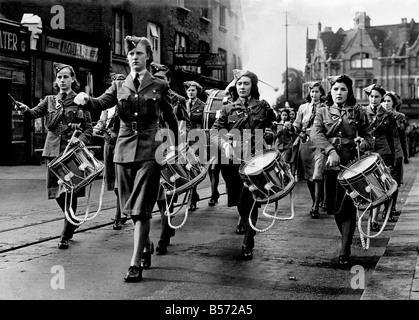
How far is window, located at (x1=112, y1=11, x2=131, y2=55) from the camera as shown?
85.6 feet

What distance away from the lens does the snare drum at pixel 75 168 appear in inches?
269

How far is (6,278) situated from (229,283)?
1.87 m

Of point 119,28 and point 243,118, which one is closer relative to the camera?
point 243,118

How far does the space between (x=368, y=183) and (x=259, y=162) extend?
1.03 m

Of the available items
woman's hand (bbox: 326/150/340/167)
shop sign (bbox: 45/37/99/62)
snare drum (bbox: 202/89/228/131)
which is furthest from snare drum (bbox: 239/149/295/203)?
shop sign (bbox: 45/37/99/62)

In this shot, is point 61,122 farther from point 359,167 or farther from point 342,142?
point 359,167

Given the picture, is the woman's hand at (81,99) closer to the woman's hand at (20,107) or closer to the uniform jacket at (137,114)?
the uniform jacket at (137,114)

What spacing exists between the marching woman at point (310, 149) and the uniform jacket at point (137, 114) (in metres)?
5.05

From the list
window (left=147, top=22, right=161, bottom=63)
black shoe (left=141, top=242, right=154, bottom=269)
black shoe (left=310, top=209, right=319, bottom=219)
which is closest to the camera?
black shoe (left=141, top=242, right=154, bottom=269)

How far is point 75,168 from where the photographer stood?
270 inches

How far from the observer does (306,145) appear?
38.2 ft

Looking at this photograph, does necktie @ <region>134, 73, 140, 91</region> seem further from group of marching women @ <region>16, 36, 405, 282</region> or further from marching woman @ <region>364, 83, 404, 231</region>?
marching woman @ <region>364, 83, 404, 231</region>

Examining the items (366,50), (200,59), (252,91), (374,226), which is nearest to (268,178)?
(252,91)
